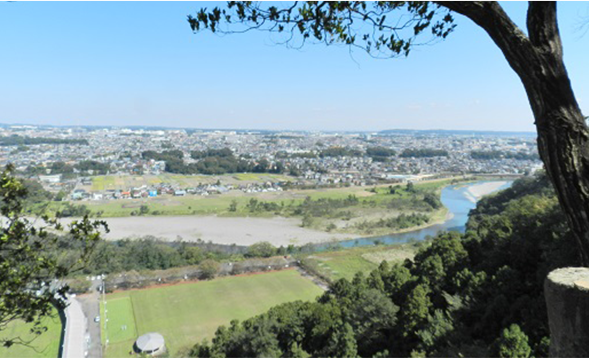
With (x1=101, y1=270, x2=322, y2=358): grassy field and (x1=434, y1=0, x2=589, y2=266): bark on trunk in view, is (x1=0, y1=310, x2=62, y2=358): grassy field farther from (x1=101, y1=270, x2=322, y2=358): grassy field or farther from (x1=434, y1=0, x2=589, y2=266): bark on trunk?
(x1=434, y1=0, x2=589, y2=266): bark on trunk

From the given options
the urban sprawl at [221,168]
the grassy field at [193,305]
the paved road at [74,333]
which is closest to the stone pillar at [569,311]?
the paved road at [74,333]

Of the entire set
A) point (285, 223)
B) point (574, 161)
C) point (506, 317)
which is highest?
point (574, 161)

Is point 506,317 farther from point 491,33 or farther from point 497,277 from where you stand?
point 491,33

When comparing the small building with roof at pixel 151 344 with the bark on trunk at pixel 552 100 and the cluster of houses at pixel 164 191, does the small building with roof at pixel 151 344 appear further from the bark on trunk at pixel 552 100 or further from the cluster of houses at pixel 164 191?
the cluster of houses at pixel 164 191

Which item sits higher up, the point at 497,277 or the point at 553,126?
the point at 553,126

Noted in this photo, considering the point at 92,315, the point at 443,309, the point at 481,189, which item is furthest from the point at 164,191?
the point at 481,189

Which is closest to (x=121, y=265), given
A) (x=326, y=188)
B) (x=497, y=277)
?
(x=497, y=277)

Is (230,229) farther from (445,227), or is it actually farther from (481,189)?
(481,189)
